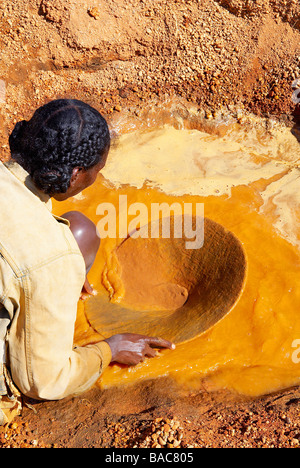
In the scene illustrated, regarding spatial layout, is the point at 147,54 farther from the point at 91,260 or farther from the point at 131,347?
the point at 131,347

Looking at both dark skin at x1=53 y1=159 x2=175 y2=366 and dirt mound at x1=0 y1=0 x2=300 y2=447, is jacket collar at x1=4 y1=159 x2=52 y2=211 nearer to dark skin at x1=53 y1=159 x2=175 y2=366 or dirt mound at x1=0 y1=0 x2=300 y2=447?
dark skin at x1=53 y1=159 x2=175 y2=366

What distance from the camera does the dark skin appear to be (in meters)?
1.72

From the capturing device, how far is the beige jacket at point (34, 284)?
1526mm

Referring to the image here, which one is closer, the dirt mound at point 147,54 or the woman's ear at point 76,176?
the woman's ear at point 76,176

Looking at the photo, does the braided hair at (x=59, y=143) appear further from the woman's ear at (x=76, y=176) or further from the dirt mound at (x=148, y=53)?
the dirt mound at (x=148, y=53)

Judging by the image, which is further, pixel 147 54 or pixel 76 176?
pixel 147 54

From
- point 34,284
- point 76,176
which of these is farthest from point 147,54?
point 34,284

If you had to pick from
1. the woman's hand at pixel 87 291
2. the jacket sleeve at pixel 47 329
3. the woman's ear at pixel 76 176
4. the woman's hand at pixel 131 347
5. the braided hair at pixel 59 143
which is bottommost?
the woman's hand at pixel 87 291

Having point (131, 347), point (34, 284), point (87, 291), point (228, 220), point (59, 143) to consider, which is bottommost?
point (87, 291)

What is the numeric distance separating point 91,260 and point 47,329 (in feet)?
3.95

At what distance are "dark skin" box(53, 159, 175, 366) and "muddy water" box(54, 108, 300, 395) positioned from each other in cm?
13

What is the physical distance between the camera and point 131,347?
2268mm

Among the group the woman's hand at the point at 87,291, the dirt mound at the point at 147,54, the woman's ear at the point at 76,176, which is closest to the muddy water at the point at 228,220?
the woman's hand at the point at 87,291

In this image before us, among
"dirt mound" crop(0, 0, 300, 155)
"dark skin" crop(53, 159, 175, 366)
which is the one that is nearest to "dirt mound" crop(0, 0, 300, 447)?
"dirt mound" crop(0, 0, 300, 155)
